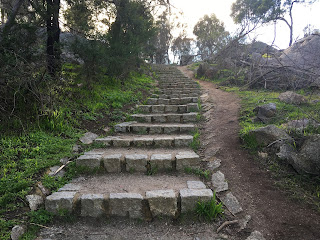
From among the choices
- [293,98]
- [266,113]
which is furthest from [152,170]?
[293,98]

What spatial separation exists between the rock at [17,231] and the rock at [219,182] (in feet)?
7.41

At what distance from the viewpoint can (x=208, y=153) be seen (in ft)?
12.0

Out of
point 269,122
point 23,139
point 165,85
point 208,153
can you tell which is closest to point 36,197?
point 23,139

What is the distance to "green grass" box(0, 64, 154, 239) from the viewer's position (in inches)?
A: 91.7

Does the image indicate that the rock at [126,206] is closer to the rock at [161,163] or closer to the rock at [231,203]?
the rock at [161,163]

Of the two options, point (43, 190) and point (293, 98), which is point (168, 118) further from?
point (43, 190)

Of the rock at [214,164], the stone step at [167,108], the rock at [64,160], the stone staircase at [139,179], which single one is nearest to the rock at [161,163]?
the stone staircase at [139,179]

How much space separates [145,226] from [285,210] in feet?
5.30

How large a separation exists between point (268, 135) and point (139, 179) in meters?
2.21

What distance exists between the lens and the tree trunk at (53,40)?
178 inches

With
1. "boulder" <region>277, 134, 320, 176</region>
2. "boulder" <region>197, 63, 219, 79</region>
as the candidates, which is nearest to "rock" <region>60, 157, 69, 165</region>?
"boulder" <region>277, 134, 320, 176</region>

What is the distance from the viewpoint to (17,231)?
79.8 inches

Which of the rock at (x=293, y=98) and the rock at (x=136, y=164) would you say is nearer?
the rock at (x=136, y=164)

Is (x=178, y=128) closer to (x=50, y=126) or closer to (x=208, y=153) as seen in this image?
(x=208, y=153)
